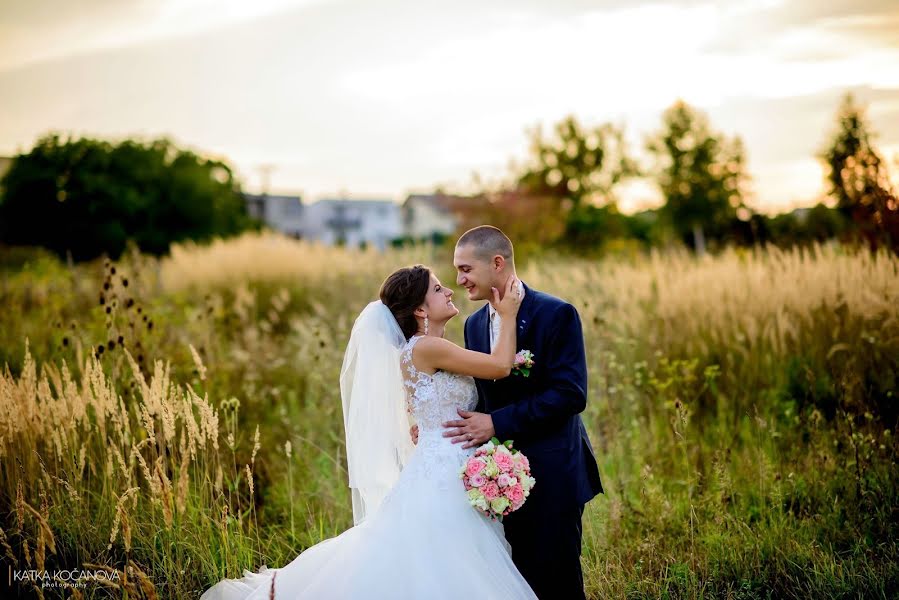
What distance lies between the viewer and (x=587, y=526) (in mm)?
4797

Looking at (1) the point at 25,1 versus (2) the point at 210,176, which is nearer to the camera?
(1) the point at 25,1

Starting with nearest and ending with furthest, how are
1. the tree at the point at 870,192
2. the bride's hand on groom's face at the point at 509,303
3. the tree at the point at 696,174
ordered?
the bride's hand on groom's face at the point at 509,303 → the tree at the point at 870,192 → the tree at the point at 696,174

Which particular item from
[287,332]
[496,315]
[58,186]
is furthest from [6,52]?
[58,186]

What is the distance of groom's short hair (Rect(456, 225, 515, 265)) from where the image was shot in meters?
3.77

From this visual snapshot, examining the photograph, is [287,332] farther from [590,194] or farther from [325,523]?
[590,194]

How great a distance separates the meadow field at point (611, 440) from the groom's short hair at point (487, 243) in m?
1.37

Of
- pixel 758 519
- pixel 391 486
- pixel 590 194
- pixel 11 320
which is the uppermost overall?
pixel 590 194

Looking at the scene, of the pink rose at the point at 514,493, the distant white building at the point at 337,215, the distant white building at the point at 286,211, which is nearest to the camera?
the pink rose at the point at 514,493

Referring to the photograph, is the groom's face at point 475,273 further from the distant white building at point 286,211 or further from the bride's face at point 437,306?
the distant white building at point 286,211

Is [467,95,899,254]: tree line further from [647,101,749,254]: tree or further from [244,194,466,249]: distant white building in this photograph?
[244,194,466,249]: distant white building

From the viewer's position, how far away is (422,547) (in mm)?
3457

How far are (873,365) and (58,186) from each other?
2910 centimetres

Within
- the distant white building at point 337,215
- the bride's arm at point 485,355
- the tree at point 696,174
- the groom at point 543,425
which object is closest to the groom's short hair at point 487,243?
the groom at point 543,425

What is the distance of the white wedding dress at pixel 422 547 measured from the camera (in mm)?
3373
